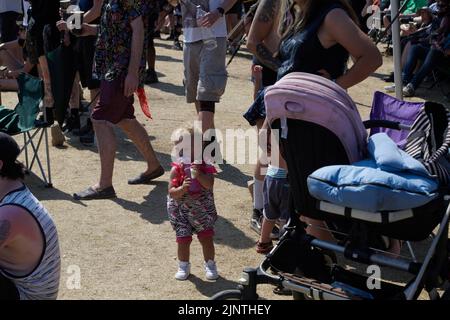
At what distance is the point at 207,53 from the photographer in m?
6.88

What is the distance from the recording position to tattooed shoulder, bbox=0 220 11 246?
3.93 m

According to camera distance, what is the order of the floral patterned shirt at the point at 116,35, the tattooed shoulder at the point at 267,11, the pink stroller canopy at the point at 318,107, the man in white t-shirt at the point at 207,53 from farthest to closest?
the man in white t-shirt at the point at 207,53 < the floral patterned shirt at the point at 116,35 < the tattooed shoulder at the point at 267,11 < the pink stroller canopy at the point at 318,107

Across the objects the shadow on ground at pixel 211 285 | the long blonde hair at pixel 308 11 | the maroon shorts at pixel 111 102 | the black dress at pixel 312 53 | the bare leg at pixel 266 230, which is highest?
the long blonde hair at pixel 308 11

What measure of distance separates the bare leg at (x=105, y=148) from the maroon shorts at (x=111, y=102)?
65mm

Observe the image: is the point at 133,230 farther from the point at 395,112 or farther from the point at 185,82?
the point at 395,112

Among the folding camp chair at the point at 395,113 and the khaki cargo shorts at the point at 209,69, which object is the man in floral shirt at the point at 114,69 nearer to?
the khaki cargo shorts at the point at 209,69

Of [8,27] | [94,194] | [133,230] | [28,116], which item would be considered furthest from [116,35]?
[8,27]

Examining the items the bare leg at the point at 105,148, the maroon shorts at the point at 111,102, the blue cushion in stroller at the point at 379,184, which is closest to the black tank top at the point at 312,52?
the blue cushion in stroller at the point at 379,184

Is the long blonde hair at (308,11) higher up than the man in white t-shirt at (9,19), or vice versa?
the long blonde hair at (308,11)

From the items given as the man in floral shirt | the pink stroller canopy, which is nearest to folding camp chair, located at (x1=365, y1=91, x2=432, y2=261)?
the pink stroller canopy

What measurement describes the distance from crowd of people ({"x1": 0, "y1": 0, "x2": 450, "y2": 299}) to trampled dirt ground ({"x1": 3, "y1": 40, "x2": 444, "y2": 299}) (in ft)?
0.43

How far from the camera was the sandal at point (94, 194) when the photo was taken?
21.1 ft

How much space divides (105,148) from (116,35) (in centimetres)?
87
